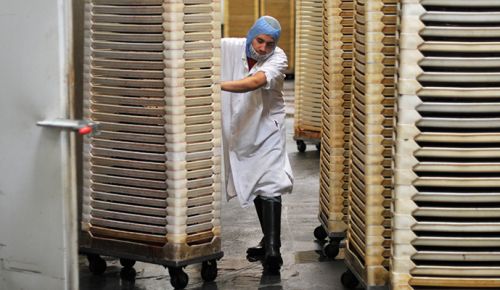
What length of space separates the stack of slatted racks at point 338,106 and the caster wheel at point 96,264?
1.51 metres

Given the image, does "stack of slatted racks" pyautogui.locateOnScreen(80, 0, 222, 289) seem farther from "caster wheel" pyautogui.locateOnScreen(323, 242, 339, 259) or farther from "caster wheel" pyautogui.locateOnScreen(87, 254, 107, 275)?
"caster wheel" pyautogui.locateOnScreen(323, 242, 339, 259)

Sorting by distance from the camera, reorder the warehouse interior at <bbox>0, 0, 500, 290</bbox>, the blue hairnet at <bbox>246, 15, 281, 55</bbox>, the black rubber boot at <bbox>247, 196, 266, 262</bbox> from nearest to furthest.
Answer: the warehouse interior at <bbox>0, 0, 500, 290</bbox>, the blue hairnet at <bbox>246, 15, 281, 55</bbox>, the black rubber boot at <bbox>247, 196, 266, 262</bbox>

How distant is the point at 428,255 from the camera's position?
5.21 metres

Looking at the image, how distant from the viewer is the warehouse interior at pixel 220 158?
15.7 ft

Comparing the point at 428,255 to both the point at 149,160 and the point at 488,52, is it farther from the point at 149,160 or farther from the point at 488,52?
the point at 149,160

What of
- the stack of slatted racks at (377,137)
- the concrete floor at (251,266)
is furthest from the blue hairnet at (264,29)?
the concrete floor at (251,266)

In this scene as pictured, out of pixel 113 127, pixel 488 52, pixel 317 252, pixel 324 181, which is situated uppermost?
pixel 488 52

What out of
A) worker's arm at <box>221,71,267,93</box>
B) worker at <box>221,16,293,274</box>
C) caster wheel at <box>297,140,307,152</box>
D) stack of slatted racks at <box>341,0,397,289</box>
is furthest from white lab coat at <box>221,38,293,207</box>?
caster wheel at <box>297,140,307,152</box>

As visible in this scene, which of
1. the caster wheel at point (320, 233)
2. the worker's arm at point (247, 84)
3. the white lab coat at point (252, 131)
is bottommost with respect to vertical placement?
the caster wheel at point (320, 233)

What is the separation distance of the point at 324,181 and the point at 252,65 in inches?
39.7

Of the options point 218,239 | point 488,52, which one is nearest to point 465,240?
point 488,52

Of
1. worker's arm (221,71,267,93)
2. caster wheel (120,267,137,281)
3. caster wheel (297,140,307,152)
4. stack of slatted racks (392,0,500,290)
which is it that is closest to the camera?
stack of slatted racks (392,0,500,290)

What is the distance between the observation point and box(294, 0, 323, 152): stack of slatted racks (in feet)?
37.9

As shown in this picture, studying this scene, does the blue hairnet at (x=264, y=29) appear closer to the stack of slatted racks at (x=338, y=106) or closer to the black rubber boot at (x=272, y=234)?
the stack of slatted racks at (x=338, y=106)
